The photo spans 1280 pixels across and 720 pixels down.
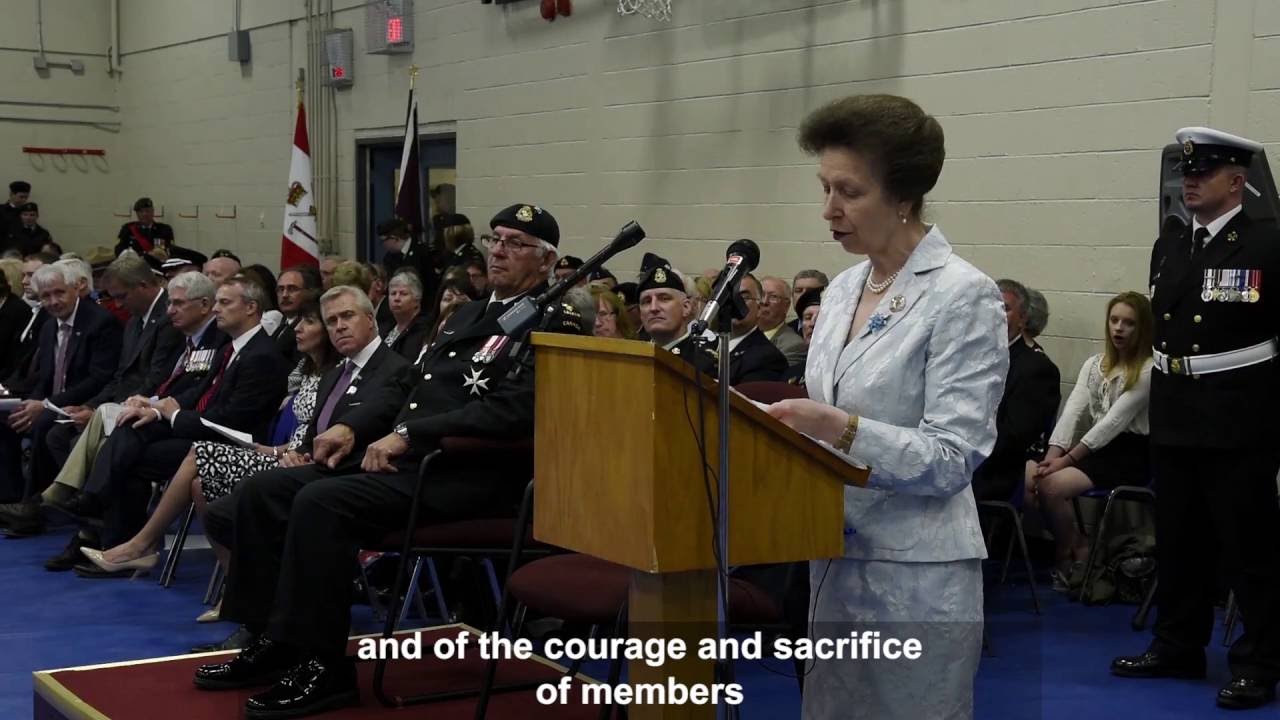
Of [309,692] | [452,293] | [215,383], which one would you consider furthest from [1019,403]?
[215,383]

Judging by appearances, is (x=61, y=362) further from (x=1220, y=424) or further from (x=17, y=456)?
(x=1220, y=424)

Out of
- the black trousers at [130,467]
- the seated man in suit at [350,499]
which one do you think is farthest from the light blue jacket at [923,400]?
the black trousers at [130,467]

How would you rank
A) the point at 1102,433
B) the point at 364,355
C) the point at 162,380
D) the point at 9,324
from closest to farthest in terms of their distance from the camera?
1. the point at 364,355
2. the point at 1102,433
3. the point at 162,380
4. the point at 9,324

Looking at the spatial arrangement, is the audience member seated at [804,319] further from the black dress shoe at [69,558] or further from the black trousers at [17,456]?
the black trousers at [17,456]

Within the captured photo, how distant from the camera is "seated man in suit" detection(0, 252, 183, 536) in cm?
655

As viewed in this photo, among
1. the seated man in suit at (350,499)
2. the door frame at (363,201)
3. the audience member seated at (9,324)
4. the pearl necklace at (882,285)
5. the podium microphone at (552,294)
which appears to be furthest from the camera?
the door frame at (363,201)

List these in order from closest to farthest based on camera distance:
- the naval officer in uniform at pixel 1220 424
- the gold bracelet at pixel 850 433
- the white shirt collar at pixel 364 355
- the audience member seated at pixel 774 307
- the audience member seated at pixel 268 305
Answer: the gold bracelet at pixel 850 433 < the naval officer in uniform at pixel 1220 424 < the white shirt collar at pixel 364 355 < the audience member seated at pixel 774 307 < the audience member seated at pixel 268 305

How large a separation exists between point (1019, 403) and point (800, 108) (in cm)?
211

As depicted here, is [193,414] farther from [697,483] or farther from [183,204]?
[183,204]

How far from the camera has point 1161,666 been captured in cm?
431

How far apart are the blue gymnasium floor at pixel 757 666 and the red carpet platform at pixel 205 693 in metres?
0.50

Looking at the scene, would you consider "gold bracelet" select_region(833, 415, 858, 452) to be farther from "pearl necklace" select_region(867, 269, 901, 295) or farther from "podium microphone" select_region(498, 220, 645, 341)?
"podium microphone" select_region(498, 220, 645, 341)

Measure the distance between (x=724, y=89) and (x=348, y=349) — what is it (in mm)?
3224

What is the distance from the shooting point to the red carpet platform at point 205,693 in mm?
3441
